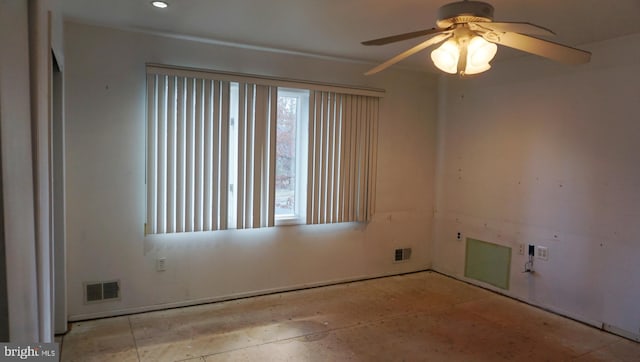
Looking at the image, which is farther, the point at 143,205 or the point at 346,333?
the point at 143,205

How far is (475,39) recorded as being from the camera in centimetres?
211

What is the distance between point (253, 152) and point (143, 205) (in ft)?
3.56

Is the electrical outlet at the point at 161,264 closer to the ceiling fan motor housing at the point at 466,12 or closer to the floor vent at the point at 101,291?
the floor vent at the point at 101,291

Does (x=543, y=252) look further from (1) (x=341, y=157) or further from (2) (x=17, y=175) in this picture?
(2) (x=17, y=175)

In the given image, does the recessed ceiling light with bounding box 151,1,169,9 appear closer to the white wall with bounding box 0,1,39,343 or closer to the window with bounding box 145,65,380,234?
the window with bounding box 145,65,380,234

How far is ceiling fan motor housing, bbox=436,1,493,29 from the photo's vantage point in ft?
6.24

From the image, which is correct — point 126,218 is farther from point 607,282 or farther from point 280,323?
point 607,282

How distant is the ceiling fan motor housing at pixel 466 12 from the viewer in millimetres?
1903

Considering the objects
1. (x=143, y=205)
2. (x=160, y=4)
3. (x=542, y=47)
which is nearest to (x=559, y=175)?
(x=542, y=47)

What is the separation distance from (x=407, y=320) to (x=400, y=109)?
7.91ft

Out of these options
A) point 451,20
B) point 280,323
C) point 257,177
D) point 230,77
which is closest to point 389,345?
point 280,323

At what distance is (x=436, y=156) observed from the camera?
5047 millimetres

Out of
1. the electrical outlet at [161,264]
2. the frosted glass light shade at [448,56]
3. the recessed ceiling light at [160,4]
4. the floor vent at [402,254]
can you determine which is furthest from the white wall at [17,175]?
the floor vent at [402,254]

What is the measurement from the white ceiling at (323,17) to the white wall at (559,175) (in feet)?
1.52
